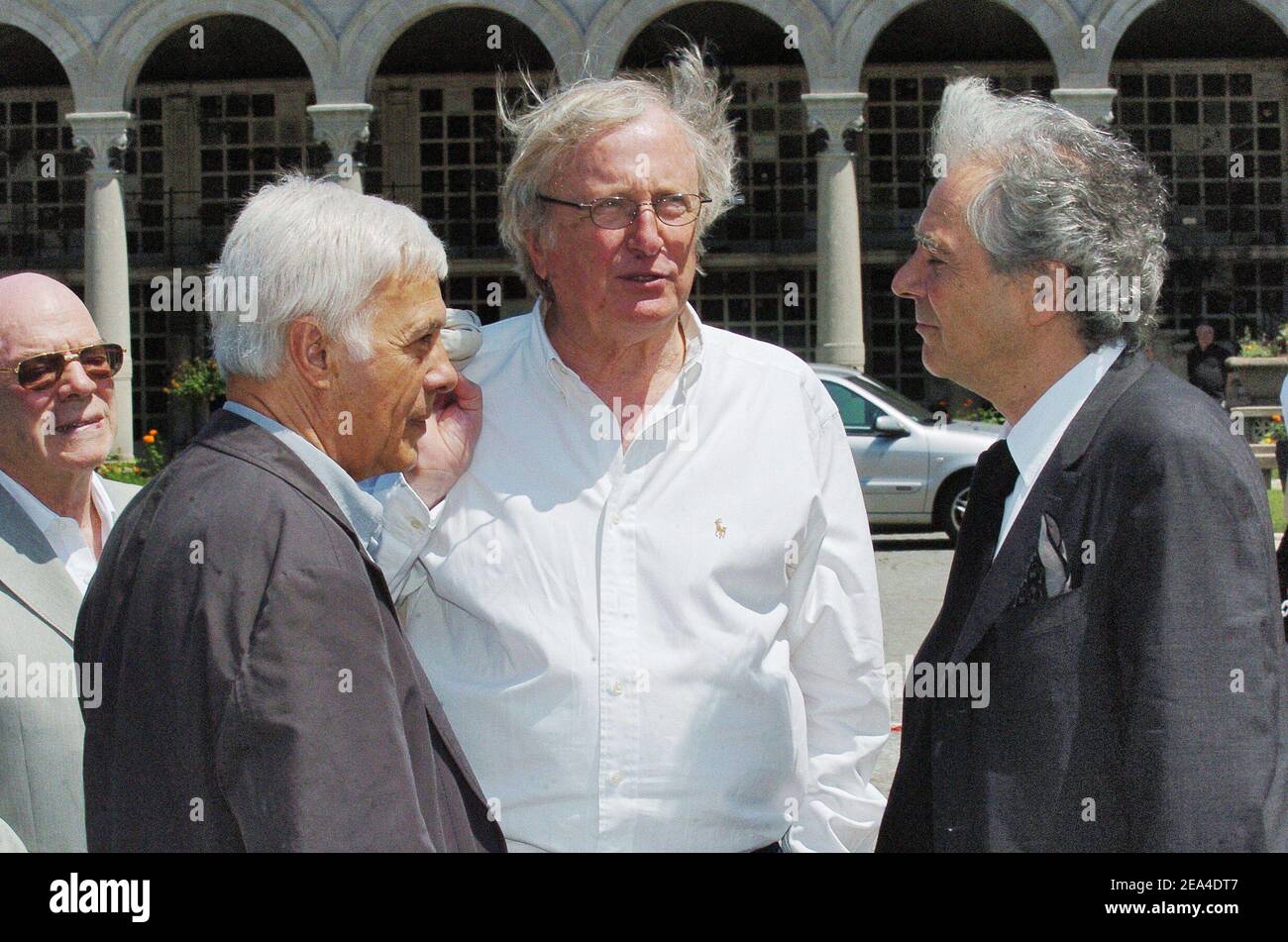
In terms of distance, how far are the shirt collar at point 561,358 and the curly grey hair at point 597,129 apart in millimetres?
88

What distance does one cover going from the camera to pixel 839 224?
2069cm

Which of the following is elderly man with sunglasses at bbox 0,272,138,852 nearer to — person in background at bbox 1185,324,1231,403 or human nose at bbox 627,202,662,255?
human nose at bbox 627,202,662,255

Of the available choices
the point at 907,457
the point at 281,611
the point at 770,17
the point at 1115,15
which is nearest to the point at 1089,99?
the point at 1115,15

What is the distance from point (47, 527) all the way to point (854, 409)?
12113 millimetres

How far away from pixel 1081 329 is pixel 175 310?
24415mm

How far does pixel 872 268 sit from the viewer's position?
26.0 meters

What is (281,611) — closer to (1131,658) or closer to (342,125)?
(1131,658)

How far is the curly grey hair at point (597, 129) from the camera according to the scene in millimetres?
3104

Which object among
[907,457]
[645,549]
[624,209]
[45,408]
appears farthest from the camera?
[907,457]

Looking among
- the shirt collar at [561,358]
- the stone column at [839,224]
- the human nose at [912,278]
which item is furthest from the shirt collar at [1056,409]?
the stone column at [839,224]

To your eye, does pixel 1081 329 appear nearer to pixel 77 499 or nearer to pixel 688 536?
pixel 688 536

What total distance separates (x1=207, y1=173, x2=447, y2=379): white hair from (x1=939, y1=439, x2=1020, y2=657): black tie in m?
1.01

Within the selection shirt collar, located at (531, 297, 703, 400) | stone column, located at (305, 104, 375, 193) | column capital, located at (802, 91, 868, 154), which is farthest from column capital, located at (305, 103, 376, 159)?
shirt collar, located at (531, 297, 703, 400)
